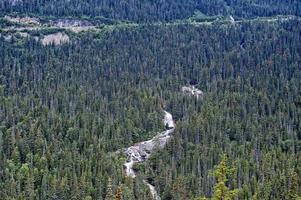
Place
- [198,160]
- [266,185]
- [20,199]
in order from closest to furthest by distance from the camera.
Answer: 1. [20,199]
2. [266,185]
3. [198,160]

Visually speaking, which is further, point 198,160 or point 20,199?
point 198,160

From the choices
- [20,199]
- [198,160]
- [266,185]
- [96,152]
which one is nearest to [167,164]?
[198,160]

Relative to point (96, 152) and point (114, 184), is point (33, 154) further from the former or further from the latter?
point (114, 184)

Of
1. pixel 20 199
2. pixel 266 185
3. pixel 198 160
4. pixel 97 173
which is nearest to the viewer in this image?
pixel 20 199

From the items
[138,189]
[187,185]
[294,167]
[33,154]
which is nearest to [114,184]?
[138,189]

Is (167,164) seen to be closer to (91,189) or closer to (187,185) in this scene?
(187,185)

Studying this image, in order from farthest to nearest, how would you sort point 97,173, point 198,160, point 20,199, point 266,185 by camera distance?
point 198,160, point 97,173, point 266,185, point 20,199

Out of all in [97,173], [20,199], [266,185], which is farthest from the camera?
[97,173]

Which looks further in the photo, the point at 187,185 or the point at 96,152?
the point at 96,152
